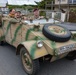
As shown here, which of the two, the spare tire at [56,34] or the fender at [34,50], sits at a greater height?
the spare tire at [56,34]

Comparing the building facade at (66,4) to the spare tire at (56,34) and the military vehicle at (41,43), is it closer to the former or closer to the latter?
the military vehicle at (41,43)

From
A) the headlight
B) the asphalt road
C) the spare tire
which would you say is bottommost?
the asphalt road

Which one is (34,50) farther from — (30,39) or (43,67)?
(43,67)

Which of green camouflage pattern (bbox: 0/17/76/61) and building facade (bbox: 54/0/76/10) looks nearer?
green camouflage pattern (bbox: 0/17/76/61)

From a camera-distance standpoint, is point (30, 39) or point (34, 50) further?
point (30, 39)

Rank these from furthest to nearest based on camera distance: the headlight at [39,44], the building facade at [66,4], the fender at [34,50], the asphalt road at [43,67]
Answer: the building facade at [66,4] < the asphalt road at [43,67] < the headlight at [39,44] < the fender at [34,50]

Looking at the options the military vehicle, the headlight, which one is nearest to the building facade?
the military vehicle

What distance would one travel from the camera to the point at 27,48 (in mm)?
4457

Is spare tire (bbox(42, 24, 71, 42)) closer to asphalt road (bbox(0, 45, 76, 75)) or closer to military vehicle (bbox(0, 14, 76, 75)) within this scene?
military vehicle (bbox(0, 14, 76, 75))

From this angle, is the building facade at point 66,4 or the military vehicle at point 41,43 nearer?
the military vehicle at point 41,43

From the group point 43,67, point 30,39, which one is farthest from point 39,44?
point 43,67

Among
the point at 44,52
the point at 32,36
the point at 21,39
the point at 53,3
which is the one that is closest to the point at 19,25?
the point at 21,39

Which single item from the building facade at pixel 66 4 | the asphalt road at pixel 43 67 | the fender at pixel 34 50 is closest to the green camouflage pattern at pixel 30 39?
Result: the fender at pixel 34 50

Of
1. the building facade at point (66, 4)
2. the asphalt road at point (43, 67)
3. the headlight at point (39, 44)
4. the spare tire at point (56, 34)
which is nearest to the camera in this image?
the headlight at point (39, 44)
